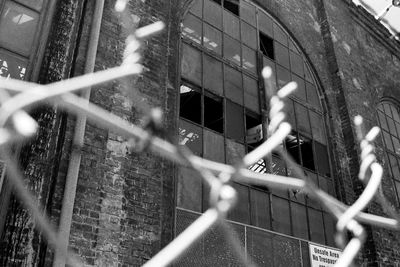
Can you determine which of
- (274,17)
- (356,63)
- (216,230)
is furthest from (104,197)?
(356,63)

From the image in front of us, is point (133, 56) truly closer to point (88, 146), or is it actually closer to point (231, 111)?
point (88, 146)

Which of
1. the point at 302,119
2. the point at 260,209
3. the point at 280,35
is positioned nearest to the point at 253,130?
the point at 260,209

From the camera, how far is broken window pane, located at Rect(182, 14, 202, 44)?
295 inches

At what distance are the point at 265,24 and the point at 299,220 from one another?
4676 millimetres

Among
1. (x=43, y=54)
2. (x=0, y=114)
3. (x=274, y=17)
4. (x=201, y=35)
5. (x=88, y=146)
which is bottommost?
(x=0, y=114)

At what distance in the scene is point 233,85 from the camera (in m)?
7.79

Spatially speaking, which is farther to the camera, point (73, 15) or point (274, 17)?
point (274, 17)

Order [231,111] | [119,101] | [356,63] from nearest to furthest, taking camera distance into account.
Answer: [119,101] < [231,111] < [356,63]

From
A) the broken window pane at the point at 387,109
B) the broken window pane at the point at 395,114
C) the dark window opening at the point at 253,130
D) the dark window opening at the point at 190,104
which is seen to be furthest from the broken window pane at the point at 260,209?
the broken window pane at the point at 395,114

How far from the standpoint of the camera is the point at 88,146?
15.7 ft

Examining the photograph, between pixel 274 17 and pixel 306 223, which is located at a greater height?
pixel 274 17

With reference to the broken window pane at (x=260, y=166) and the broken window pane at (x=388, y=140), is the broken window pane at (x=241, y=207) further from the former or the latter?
the broken window pane at (x=388, y=140)

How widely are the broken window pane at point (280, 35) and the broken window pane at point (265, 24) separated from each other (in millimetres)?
145

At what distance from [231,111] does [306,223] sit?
254 centimetres
